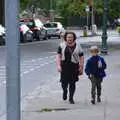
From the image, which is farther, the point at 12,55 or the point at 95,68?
the point at 95,68

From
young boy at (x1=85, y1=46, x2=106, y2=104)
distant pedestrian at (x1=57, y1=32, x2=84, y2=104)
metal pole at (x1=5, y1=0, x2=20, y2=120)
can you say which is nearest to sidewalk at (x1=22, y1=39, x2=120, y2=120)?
young boy at (x1=85, y1=46, x2=106, y2=104)

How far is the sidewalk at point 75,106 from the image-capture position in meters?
10.0

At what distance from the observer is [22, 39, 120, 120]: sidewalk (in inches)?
394

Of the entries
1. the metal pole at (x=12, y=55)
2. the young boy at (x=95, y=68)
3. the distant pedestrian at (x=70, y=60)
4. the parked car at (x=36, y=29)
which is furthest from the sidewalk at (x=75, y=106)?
the parked car at (x=36, y=29)

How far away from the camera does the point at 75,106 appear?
11.4 m

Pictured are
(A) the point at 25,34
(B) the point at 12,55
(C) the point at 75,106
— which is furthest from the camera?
(A) the point at 25,34

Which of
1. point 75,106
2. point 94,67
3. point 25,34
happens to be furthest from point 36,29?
point 75,106

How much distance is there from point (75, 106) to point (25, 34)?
100ft

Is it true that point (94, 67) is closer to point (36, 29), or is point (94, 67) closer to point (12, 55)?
point (12, 55)

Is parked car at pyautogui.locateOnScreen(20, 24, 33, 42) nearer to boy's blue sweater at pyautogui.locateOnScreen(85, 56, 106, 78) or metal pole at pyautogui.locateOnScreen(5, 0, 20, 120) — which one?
boy's blue sweater at pyautogui.locateOnScreen(85, 56, 106, 78)

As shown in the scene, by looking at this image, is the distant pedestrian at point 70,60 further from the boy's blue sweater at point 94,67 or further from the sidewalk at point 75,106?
the sidewalk at point 75,106

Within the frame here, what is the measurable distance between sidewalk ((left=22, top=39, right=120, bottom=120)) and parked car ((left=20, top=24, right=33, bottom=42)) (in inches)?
1020

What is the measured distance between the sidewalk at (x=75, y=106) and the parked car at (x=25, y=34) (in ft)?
85.0

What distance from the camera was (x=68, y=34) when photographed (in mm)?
11305
